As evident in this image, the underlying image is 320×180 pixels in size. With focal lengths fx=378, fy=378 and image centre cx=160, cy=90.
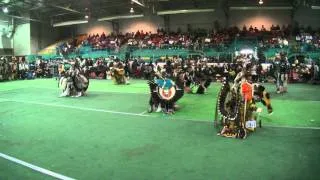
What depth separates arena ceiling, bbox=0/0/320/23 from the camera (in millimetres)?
32250

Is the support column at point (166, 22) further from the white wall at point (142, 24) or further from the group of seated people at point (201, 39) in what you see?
the group of seated people at point (201, 39)

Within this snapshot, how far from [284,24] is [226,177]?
29.0m

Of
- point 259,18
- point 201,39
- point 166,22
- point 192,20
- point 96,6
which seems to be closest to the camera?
point 201,39

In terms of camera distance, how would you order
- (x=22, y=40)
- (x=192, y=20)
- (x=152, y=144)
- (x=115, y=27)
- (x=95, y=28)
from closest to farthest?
1. (x=152, y=144)
2. (x=192, y=20)
3. (x=115, y=27)
4. (x=22, y=40)
5. (x=95, y=28)

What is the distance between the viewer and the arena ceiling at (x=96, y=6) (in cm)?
3225

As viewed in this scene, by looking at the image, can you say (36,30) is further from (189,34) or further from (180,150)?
(180,150)

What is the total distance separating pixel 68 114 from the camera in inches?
473

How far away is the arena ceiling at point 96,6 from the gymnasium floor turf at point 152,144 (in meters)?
20.7

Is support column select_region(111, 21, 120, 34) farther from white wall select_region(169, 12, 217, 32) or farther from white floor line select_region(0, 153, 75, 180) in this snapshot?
white floor line select_region(0, 153, 75, 180)

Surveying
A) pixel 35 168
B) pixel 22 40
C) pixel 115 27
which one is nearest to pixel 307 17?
pixel 115 27

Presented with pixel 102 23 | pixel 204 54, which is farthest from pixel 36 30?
pixel 204 54

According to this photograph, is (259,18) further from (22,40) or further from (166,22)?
(22,40)

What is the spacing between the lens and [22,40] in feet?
135

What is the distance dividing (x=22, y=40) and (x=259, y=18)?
24.9m
